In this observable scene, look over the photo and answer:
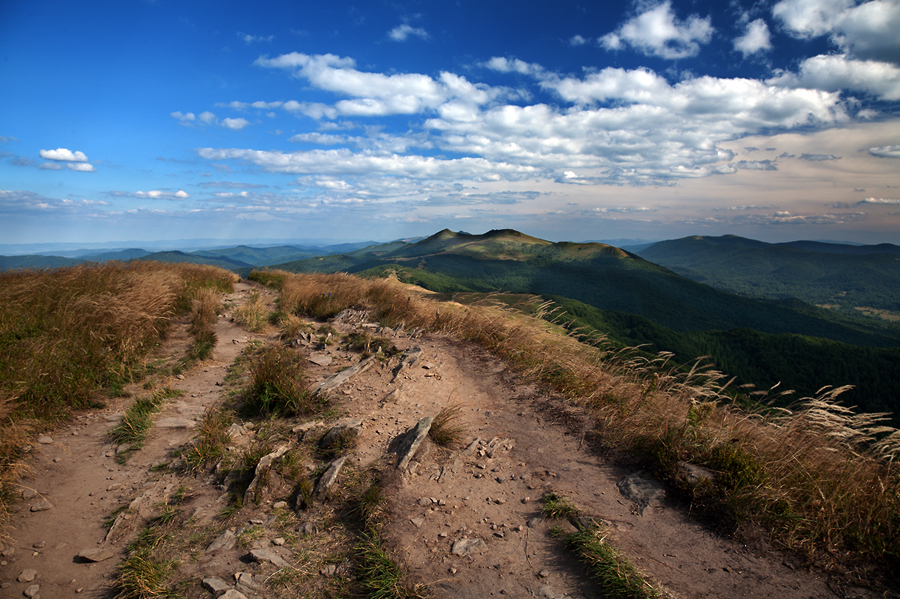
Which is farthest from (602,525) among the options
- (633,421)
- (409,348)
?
(409,348)

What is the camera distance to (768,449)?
438cm

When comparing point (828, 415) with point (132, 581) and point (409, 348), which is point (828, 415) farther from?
point (132, 581)

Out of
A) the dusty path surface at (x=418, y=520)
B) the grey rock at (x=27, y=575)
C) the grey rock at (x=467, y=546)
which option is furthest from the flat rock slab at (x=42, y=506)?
the grey rock at (x=467, y=546)

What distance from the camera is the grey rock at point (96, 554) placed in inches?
131

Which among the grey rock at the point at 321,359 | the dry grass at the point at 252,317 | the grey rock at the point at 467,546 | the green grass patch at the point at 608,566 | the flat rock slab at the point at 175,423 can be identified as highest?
the dry grass at the point at 252,317

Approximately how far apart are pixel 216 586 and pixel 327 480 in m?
1.38

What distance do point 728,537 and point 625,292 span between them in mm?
180386

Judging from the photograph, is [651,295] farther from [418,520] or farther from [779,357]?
[418,520]

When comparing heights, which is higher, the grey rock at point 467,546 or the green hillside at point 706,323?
the grey rock at point 467,546

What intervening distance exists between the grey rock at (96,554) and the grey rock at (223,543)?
86 centimetres

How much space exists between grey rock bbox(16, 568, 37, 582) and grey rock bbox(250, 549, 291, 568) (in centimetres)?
171

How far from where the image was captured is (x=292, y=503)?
419 centimetres

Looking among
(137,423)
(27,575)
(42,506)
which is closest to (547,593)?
(27,575)

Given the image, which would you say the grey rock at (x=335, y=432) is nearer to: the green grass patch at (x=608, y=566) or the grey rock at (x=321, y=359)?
the grey rock at (x=321, y=359)
